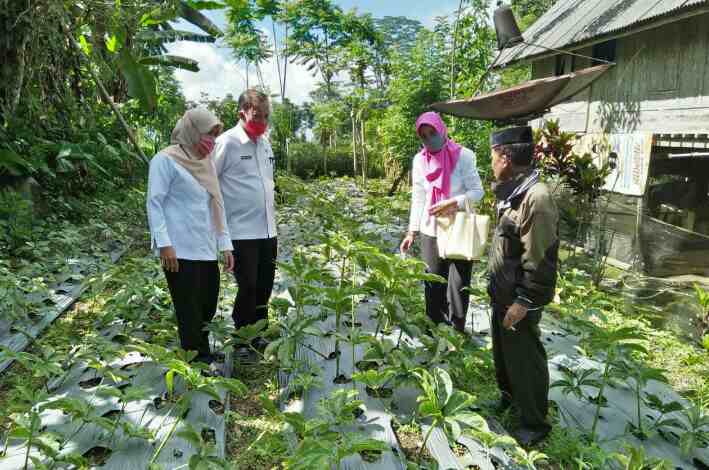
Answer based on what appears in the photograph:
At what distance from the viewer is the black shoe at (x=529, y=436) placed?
245 cm

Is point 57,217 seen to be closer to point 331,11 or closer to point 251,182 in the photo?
point 251,182

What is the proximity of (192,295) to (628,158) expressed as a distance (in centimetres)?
685

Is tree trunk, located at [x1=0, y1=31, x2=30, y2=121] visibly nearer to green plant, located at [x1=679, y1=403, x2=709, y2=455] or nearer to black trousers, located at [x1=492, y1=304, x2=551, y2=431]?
black trousers, located at [x1=492, y1=304, x2=551, y2=431]

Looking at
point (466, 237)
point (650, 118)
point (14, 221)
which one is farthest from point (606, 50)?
point (14, 221)

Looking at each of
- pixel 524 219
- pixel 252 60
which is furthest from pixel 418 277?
pixel 252 60

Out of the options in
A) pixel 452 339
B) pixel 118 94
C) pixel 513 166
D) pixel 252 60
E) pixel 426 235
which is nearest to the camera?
pixel 513 166

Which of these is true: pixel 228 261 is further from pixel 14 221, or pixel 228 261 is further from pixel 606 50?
pixel 606 50

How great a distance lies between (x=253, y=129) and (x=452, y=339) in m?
1.69

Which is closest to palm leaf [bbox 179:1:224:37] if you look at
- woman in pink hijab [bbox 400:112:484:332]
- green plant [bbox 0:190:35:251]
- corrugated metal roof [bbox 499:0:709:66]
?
green plant [bbox 0:190:35:251]

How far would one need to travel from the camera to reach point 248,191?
10.2 ft

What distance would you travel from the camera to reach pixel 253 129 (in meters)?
3.02

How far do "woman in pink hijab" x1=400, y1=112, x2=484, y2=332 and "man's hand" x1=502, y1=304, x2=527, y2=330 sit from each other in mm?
896

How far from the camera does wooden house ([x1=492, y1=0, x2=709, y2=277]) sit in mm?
7320

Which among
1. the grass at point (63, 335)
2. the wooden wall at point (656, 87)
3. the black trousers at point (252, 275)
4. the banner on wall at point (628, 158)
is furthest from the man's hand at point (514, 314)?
the wooden wall at point (656, 87)
